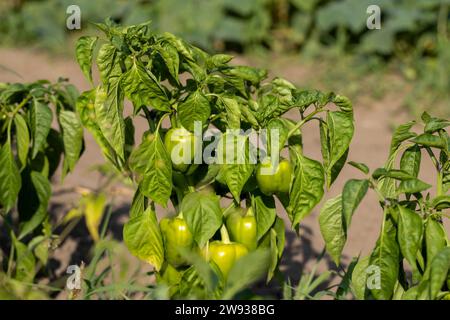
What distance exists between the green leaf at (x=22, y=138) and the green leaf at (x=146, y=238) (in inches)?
19.5

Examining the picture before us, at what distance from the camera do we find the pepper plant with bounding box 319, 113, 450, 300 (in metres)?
1.79

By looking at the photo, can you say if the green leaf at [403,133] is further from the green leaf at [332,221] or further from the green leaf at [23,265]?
the green leaf at [23,265]

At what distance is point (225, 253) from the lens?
6.61 ft

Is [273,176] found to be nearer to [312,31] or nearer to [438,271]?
[438,271]

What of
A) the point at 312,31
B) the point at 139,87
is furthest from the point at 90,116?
the point at 312,31

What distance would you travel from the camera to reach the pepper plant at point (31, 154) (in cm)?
240

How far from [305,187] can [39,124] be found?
86 centimetres

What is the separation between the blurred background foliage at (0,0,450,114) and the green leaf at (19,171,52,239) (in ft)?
10.0

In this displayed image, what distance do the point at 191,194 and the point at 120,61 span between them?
383 millimetres

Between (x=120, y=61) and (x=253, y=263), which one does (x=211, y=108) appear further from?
(x=253, y=263)

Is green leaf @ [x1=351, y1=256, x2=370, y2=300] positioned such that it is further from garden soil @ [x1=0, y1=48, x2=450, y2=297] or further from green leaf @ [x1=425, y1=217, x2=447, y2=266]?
garden soil @ [x1=0, y1=48, x2=450, y2=297]

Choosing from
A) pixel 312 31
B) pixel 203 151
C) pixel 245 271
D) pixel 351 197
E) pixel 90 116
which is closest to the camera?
pixel 245 271

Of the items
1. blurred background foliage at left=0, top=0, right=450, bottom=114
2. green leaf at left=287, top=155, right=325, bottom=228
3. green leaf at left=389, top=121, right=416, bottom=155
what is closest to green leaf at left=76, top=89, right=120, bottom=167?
green leaf at left=287, top=155, right=325, bottom=228
